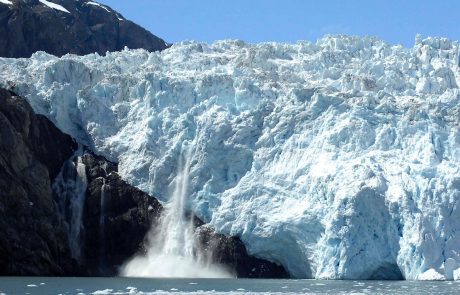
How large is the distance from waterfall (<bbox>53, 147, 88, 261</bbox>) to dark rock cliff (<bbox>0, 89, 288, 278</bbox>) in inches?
2.1

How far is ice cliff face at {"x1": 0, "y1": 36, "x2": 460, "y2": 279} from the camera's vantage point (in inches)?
1644

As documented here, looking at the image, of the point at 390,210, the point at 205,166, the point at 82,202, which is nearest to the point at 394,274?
the point at 390,210

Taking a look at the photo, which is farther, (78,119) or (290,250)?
(78,119)

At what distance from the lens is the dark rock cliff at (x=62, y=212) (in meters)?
41.2

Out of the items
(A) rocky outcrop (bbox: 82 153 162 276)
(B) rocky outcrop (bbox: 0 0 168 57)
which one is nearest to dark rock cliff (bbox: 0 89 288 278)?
(A) rocky outcrop (bbox: 82 153 162 276)

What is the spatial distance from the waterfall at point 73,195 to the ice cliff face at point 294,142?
1.93 metres

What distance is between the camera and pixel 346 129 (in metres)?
45.6

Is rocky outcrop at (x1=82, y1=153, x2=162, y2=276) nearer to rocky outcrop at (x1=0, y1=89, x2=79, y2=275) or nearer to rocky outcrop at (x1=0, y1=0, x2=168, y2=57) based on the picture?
rocky outcrop at (x1=0, y1=89, x2=79, y2=275)

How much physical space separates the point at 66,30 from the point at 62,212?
32869mm

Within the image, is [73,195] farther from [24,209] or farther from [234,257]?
[234,257]

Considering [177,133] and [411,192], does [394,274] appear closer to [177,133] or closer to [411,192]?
[411,192]

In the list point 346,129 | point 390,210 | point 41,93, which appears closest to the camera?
point 390,210

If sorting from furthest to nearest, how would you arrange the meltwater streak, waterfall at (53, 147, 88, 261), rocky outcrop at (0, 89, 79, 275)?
waterfall at (53, 147, 88, 261) < the meltwater streak < rocky outcrop at (0, 89, 79, 275)

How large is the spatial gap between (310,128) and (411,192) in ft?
22.9
